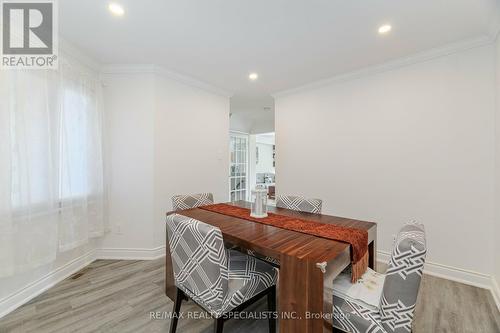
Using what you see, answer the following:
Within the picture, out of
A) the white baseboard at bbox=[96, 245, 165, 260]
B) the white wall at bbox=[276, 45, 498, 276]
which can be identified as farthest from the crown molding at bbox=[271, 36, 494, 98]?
the white baseboard at bbox=[96, 245, 165, 260]

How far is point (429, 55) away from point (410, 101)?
20.7 inches

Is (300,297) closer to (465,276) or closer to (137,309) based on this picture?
(137,309)

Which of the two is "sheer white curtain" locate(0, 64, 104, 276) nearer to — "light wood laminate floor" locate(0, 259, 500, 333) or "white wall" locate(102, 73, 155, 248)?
"white wall" locate(102, 73, 155, 248)

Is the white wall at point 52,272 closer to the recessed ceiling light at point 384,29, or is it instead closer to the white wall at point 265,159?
the recessed ceiling light at point 384,29

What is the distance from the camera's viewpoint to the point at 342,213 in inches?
126

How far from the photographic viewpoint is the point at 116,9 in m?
1.87

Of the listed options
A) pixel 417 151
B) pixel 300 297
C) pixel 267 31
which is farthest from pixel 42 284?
pixel 417 151

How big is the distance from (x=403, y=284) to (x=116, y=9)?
112 inches

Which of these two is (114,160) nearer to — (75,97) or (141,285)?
(75,97)

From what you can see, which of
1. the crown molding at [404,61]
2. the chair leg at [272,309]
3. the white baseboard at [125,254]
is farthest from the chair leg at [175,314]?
the crown molding at [404,61]

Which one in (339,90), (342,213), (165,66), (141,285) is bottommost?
(141,285)

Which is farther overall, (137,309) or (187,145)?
(187,145)

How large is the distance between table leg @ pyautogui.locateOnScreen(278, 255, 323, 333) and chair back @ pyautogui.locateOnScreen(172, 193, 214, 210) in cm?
150

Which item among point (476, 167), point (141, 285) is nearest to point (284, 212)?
point (141, 285)
